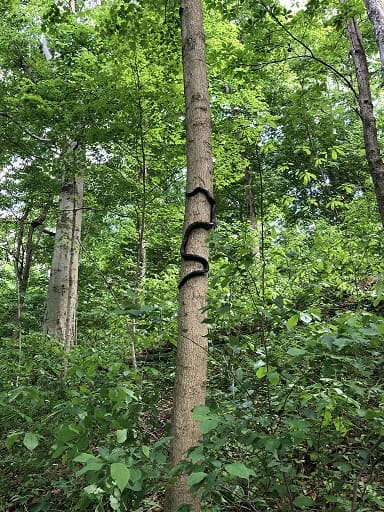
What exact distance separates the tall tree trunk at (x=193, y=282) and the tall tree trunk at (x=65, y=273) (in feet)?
12.9

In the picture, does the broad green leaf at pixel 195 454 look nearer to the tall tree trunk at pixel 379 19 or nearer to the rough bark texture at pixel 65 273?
the rough bark texture at pixel 65 273

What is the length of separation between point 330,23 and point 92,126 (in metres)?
3.17

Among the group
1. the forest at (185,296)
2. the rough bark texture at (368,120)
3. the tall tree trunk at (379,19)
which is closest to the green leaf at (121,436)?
the forest at (185,296)

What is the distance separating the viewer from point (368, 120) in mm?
5062

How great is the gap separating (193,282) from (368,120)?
4.20 metres

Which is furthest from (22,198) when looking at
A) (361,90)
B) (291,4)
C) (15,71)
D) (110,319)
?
(361,90)

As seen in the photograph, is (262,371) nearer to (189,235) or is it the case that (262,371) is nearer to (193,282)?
(193,282)

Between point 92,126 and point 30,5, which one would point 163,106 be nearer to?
point 92,126

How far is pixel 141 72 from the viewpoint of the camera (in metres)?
4.64

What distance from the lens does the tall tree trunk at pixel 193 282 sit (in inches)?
72.8

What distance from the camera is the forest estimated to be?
157 cm

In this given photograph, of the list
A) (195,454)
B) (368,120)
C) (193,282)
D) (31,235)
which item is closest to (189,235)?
(193,282)

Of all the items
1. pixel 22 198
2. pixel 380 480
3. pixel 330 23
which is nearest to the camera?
pixel 380 480

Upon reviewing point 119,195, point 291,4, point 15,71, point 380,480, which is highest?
point 15,71
